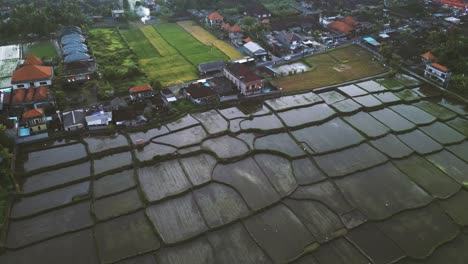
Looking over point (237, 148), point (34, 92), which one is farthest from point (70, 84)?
point (237, 148)

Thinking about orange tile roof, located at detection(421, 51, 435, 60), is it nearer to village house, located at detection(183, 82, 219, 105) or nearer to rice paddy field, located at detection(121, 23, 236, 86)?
rice paddy field, located at detection(121, 23, 236, 86)

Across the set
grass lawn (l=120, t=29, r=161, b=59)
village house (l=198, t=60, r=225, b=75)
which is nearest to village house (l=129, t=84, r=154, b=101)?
village house (l=198, t=60, r=225, b=75)

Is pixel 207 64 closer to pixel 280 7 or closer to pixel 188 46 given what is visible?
pixel 188 46

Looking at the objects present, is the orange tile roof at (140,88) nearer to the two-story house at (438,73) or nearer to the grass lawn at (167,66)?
the grass lawn at (167,66)

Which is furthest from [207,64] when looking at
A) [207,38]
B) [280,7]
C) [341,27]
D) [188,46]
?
[280,7]

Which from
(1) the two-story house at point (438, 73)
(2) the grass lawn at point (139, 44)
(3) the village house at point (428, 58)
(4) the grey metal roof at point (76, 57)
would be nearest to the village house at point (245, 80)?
(2) the grass lawn at point (139, 44)
